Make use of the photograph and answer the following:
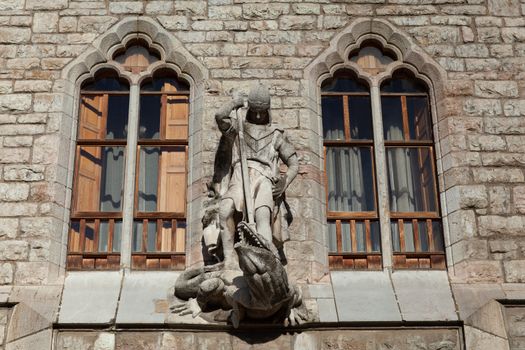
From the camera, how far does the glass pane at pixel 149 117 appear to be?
34.0 ft

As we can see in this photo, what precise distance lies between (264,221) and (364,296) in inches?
51.5

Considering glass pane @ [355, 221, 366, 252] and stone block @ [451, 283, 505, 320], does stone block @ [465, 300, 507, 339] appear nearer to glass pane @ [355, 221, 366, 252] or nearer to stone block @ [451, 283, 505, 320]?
stone block @ [451, 283, 505, 320]

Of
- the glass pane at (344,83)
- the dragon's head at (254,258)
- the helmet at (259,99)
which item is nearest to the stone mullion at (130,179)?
the helmet at (259,99)

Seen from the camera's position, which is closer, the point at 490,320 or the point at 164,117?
the point at 490,320

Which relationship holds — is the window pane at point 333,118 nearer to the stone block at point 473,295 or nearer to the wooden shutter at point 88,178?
the stone block at point 473,295

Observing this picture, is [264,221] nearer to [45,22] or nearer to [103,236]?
[103,236]

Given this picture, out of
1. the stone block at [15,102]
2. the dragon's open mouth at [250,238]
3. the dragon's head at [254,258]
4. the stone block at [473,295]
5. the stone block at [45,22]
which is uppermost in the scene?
the stone block at [45,22]

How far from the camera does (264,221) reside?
29.0 ft

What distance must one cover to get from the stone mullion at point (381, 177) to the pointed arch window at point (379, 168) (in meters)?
0.01

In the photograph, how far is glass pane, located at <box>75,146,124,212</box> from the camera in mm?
9977

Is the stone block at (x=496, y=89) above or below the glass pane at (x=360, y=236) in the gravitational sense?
above

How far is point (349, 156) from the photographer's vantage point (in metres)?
10.3

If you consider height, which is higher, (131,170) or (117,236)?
(131,170)

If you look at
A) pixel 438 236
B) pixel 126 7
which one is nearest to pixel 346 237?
pixel 438 236
